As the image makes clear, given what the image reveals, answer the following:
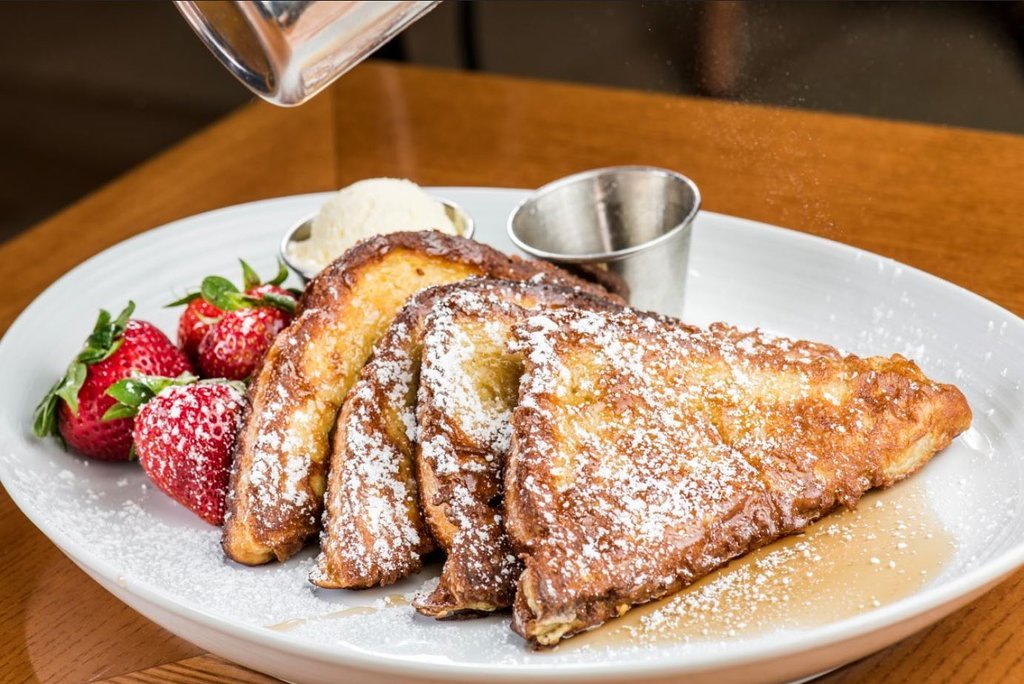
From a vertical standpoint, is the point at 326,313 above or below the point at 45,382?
above

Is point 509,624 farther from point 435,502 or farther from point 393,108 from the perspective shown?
point 393,108

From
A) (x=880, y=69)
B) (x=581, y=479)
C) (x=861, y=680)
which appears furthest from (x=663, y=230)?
(x=880, y=69)

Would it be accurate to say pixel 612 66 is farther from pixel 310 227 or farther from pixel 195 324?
pixel 195 324

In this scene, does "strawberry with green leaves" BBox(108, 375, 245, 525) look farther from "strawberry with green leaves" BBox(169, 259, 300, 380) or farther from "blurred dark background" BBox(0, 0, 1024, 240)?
"blurred dark background" BBox(0, 0, 1024, 240)

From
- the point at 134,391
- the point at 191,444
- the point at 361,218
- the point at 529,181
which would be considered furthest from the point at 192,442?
the point at 529,181

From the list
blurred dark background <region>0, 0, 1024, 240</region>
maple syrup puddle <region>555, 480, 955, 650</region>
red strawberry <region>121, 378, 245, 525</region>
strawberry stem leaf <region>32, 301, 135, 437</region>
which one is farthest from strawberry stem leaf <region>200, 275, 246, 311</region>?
blurred dark background <region>0, 0, 1024, 240</region>

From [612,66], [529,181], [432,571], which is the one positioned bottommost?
[612,66]
